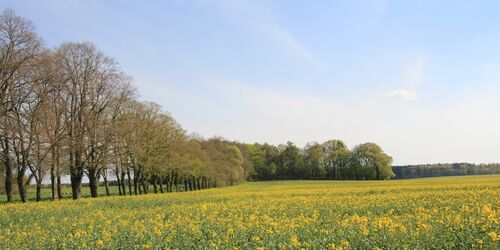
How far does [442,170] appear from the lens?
147 meters

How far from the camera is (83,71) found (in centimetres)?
3744

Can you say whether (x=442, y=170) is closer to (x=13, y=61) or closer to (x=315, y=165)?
(x=315, y=165)

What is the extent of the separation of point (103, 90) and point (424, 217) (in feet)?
105

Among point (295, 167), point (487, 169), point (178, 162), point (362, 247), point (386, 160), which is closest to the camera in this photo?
point (362, 247)

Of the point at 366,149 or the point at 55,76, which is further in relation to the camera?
the point at 366,149

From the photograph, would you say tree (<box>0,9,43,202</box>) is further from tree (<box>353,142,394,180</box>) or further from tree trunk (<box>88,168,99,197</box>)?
tree (<box>353,142,394,180</box>)

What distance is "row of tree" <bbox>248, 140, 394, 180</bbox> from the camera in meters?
116

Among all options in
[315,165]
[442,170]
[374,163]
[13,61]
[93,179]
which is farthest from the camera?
[442,170]

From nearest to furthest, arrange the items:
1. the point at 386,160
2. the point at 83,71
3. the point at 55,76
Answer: the point at 55,76 → the point at 83,71 → the point at 386,160

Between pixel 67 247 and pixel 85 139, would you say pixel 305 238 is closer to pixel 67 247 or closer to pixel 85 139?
pixel 67 247

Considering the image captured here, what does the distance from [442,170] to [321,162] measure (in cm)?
4704

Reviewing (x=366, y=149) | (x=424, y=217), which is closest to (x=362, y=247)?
(x=424, y=217)

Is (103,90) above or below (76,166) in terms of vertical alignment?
above

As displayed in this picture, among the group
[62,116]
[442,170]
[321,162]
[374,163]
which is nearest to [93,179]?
[62,116]
